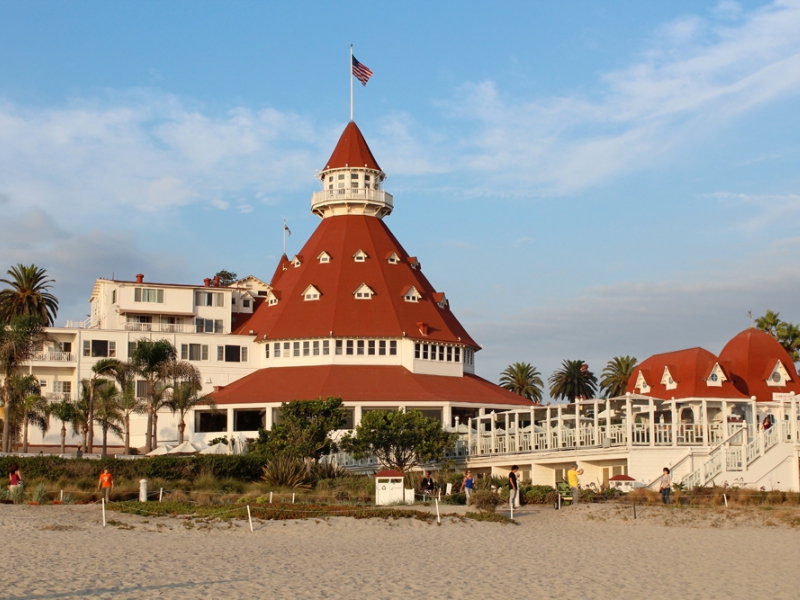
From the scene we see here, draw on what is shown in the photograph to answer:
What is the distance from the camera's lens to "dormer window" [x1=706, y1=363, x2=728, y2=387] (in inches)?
2264

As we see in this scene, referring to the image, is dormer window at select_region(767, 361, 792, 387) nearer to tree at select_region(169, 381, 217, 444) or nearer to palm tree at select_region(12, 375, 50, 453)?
tree at select_region(169, 381, 217, 444)

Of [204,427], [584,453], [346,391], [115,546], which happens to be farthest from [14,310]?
[115,546]

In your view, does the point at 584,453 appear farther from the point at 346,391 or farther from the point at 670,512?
the point at 346,391

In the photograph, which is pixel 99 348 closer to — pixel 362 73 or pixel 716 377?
pixel 362 73

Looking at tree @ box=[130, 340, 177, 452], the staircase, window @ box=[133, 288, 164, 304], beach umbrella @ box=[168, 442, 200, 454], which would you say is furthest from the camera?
window @ box=[133, 288, 164, 304]

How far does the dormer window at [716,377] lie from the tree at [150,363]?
29.1 meters

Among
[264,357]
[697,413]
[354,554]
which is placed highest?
[264,357]

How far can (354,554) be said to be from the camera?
78.6 ft

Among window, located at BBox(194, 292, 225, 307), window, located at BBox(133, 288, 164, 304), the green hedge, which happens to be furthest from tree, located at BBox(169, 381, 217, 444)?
the green hedge

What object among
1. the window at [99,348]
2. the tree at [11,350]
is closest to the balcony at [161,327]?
the window at [99,348]

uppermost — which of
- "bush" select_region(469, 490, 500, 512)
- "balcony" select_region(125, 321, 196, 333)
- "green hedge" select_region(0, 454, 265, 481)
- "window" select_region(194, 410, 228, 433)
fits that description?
"balcony" select_region(125, 321, 196, 333)

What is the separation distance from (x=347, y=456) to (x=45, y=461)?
1328cm

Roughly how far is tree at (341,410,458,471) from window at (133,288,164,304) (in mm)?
24185

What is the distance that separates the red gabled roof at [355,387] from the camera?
57.1m
